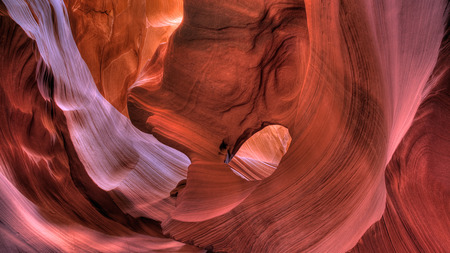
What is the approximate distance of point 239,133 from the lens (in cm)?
169

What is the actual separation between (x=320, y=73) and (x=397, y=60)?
27cm

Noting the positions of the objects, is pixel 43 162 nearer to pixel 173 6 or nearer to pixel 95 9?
pixel 95 9

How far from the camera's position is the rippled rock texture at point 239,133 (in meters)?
1.09

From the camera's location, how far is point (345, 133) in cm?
122

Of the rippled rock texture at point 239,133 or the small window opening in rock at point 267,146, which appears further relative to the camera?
the small window opening in rock at point 267,146

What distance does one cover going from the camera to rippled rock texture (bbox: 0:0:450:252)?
1.09 meters

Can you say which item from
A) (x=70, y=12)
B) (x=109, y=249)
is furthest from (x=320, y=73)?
(x=70, y=12)

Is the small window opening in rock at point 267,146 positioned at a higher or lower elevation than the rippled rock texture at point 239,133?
higher

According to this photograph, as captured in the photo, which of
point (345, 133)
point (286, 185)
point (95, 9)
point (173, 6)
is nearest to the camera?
point (345, 133)

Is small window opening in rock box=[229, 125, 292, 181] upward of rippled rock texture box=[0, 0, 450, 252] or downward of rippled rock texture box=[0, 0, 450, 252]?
upward

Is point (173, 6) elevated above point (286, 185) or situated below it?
above

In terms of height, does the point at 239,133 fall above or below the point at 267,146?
below

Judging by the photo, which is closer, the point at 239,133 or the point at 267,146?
the point at 239,133

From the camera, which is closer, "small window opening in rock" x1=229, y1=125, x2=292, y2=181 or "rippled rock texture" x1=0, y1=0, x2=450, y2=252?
"rippled rock texture" x1=0, y1=0, x2=450, y2=252
